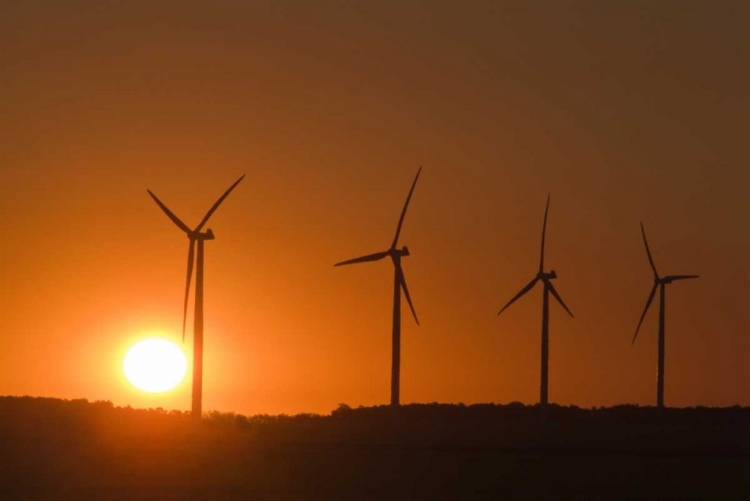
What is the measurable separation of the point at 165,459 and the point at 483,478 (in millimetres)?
13267

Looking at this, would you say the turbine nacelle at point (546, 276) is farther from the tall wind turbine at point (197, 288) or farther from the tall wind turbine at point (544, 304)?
the tall wind turbine at point (197, 288)

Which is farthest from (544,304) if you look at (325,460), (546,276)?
(325,460)

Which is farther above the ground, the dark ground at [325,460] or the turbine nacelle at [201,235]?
the turbine nacelle at [201,235]

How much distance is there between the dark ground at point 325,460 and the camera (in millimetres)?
59375

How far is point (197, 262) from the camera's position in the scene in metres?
89.7

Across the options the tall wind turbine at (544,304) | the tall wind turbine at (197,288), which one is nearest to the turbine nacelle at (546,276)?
the tall wind turbine at (544,304)

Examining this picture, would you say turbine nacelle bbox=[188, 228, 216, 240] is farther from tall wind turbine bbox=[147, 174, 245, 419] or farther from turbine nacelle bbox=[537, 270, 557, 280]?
turbine nacelle bbox=[537, 270, 557, 280]

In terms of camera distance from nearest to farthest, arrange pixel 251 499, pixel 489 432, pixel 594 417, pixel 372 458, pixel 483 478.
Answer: pixel 251 499 → pixel 483 478 → pixel 372 458 → pixel 489 432 → pixel 594 417

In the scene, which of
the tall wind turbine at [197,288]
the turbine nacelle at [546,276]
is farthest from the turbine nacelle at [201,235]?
the turbine nacelle at [546,276]

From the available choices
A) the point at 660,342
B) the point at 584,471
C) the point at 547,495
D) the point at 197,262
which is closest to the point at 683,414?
the point at 660,342

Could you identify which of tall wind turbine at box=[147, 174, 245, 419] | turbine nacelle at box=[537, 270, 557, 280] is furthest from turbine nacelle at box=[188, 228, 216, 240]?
turbine nacelle at box=[537, 270, 557, 280]

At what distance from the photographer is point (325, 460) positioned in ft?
218

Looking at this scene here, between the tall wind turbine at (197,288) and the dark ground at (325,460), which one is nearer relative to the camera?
the dark ground at (325,460)

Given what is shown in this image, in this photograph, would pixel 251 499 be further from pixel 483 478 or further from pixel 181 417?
pixel 181 417
